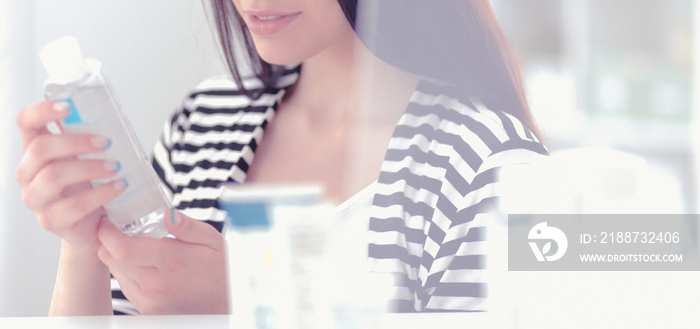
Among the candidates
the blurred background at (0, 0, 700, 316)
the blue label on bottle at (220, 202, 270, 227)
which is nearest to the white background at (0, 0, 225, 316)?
the blurred background at (0, 0, 700, 316)

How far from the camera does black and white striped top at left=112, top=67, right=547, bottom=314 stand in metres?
0.42

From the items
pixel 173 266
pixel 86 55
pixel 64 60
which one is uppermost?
pixel 86 55

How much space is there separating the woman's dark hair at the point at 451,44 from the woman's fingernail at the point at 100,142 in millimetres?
234

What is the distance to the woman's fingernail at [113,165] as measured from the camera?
0.32 m

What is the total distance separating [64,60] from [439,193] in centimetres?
28

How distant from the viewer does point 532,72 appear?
83 centimetres

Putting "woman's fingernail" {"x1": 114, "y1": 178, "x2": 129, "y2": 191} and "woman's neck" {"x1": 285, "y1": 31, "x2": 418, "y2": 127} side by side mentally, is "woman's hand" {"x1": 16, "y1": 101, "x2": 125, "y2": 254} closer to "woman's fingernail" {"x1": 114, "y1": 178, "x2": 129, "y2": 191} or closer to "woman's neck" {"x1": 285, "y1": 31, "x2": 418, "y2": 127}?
"woman's fingernail" {"x1": 114, "y1": 178, "x2": 129, "y2": 191}

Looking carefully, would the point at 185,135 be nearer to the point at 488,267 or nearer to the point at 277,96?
the point at 277,96

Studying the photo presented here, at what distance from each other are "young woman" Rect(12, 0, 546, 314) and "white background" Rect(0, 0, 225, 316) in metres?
0.08

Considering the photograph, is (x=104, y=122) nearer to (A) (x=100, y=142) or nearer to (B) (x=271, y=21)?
(A) (x=100, y=142)

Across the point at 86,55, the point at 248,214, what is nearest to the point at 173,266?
the point at 248,214

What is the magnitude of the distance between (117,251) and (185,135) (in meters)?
0.31

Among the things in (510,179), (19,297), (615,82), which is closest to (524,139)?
(510,179)

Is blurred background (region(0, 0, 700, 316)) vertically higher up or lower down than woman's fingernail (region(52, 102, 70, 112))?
higher up
